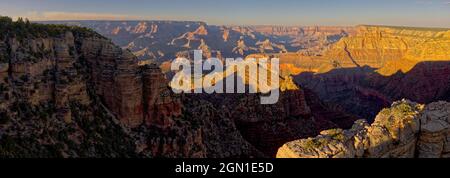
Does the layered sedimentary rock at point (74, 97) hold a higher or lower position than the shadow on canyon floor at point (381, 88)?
higher

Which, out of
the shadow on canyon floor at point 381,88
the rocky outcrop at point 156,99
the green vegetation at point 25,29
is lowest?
the shadow on canyon floor at point 381,88

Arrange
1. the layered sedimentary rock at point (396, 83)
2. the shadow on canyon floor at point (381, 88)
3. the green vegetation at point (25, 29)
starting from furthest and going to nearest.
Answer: the layered sedimentary rock at point (396, 83)
the shadow on canyon floor at point (381, 88)
the green vegetation at point (25, 29)

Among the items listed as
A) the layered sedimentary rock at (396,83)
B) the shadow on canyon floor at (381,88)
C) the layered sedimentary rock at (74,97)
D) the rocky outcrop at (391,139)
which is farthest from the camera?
the layered sedimentary rock at (396,83)

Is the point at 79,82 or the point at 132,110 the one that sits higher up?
the point at 79,82

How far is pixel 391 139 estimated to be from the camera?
21.7 meters

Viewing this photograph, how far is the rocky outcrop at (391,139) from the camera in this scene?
19.6 m

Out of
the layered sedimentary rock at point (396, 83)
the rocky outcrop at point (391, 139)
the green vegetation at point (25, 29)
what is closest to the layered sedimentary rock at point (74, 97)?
the green vegetation at point (25, 29)

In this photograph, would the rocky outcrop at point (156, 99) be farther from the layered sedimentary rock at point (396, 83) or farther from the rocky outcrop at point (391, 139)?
the layered sedimentary rock at point (396, 83)

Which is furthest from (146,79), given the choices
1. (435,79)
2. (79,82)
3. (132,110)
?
(435,79)

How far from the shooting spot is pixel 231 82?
3228 inches

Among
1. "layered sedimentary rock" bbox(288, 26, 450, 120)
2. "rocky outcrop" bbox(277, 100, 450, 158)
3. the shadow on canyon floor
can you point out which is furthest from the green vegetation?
"layered sedimentary rock" bbox(288, 26, 450, 120)

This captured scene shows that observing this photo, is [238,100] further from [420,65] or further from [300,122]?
[420,65]

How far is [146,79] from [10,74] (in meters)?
12.7

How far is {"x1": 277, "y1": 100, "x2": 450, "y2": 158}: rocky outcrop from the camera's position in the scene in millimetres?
19625
